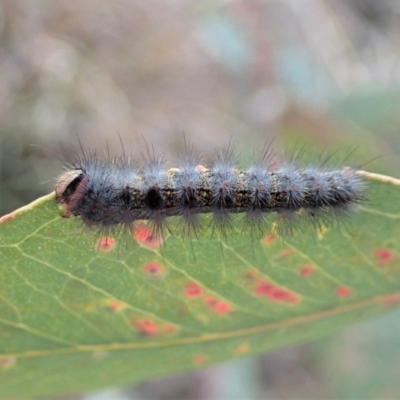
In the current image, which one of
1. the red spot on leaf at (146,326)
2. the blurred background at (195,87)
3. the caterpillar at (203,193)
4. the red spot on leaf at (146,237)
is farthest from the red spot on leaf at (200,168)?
the blurred background at (195,87)

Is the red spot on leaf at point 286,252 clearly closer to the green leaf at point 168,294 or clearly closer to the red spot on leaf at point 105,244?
the green leaf at point 168,294

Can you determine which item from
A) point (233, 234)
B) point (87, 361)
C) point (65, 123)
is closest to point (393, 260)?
point (233, 234)

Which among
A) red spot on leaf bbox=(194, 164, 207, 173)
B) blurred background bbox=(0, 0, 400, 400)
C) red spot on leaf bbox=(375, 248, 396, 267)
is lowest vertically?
blurred background bbox=(0, 0, 400, 400)

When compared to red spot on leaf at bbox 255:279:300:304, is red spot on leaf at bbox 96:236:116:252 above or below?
above

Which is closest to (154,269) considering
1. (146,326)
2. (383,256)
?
(146,326)

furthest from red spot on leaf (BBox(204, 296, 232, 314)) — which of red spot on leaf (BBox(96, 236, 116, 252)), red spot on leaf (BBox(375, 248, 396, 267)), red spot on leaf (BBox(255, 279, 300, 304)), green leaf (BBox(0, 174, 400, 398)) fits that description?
red spot on leaf (BBox(375, 248, 396, 267))

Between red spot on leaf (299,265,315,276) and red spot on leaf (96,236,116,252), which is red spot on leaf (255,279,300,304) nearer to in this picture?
red spot on leaf (299,265,315,276)

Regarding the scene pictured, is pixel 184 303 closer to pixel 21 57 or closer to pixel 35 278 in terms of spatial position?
pixel 35 278

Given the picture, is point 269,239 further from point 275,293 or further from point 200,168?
point 200,168
